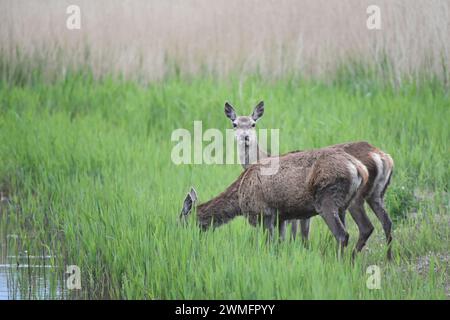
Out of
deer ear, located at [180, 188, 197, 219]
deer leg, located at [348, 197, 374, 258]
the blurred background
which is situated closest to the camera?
deer leg, located at [348, 197, 374, 258]

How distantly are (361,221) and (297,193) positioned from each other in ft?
2.53

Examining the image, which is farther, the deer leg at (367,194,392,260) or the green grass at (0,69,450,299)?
the deer leg at (367,194,392,260)

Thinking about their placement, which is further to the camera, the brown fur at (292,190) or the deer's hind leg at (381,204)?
the deer's hind leg at (381,204)

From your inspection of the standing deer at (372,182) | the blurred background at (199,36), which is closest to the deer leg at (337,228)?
the standing deer at (372,182)

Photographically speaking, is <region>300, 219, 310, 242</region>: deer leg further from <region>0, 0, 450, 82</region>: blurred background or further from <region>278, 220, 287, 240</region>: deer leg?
<region>0, 0, 450, 82</region>: blurred background

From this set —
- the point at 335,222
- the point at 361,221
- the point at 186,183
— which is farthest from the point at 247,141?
the point at 335,222

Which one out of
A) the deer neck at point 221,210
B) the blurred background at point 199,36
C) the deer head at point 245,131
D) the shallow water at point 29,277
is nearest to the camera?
the shallow water at point 29,277

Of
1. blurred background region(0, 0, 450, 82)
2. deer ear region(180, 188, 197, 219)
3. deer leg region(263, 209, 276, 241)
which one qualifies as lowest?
deer leg region(263, 209, 276, 241)

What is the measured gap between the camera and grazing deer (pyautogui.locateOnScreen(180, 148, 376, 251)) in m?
8.56

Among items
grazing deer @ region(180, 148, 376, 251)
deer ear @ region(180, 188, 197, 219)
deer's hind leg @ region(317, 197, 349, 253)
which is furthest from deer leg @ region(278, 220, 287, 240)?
deer ear @ region(180, 188, 197, 219)

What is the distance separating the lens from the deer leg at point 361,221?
9.11 meters

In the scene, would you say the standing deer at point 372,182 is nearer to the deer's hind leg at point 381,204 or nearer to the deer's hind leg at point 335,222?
the deer's hind leg at point 381,204
